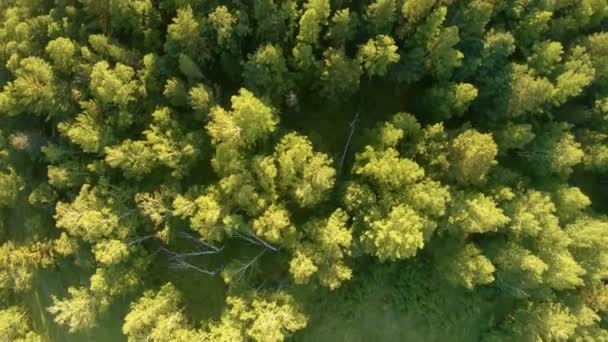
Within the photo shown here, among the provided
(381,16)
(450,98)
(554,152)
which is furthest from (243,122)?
(554,152)

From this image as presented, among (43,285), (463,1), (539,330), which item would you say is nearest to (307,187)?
(463,1)

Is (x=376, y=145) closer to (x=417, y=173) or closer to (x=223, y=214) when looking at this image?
(x=417, y=173)

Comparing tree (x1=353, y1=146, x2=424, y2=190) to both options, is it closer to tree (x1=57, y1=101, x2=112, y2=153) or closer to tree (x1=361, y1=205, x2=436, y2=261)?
tree (x1=361, y1=205, x2=436, y2=261)

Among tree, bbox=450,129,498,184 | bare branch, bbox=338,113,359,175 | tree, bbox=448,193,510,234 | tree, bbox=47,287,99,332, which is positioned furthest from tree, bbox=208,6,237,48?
tree, bbox=47,287,99,332

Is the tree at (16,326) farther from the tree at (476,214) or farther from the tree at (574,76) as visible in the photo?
the tree at (574,76)

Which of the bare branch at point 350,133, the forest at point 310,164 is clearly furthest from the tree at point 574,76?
the bare branch at point 350,133
